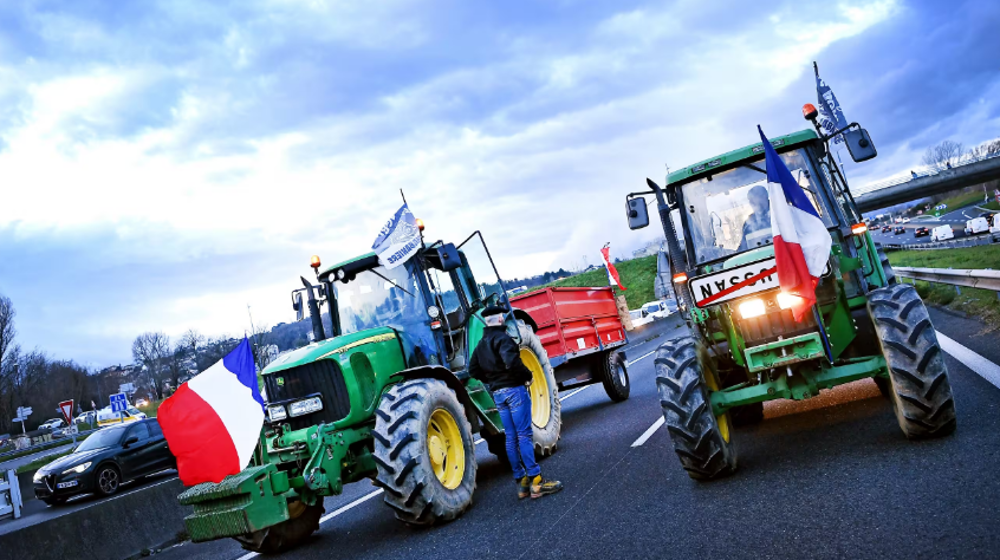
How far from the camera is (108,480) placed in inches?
679

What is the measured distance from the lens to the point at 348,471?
24.8 ft

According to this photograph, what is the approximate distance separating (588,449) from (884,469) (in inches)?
164

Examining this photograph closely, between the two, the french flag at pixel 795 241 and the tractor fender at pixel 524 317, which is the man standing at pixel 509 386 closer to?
the french flag at pixel 795 241

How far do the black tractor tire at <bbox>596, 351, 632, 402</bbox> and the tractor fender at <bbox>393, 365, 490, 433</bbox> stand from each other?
17.2ft

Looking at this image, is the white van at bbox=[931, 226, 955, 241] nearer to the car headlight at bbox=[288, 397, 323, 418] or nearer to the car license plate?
the car license plate

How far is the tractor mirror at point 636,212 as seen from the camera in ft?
25.8

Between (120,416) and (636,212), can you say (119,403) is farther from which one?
(636,212)

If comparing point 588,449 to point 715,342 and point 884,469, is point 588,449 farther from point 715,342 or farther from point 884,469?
point 884,469

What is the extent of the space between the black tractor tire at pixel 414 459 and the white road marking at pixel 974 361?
5.64 meters

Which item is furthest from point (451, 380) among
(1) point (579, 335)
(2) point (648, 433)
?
(1) point (579, 335)

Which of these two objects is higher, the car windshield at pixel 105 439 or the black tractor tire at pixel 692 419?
the car windshield at pixel 105 439

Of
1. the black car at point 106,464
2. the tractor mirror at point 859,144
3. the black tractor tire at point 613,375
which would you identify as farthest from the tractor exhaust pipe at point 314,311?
the black car at point 106,464

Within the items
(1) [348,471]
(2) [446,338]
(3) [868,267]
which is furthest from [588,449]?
(3) [868,267]

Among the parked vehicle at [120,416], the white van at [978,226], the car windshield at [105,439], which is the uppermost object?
the parked vehicle at [120,416]
